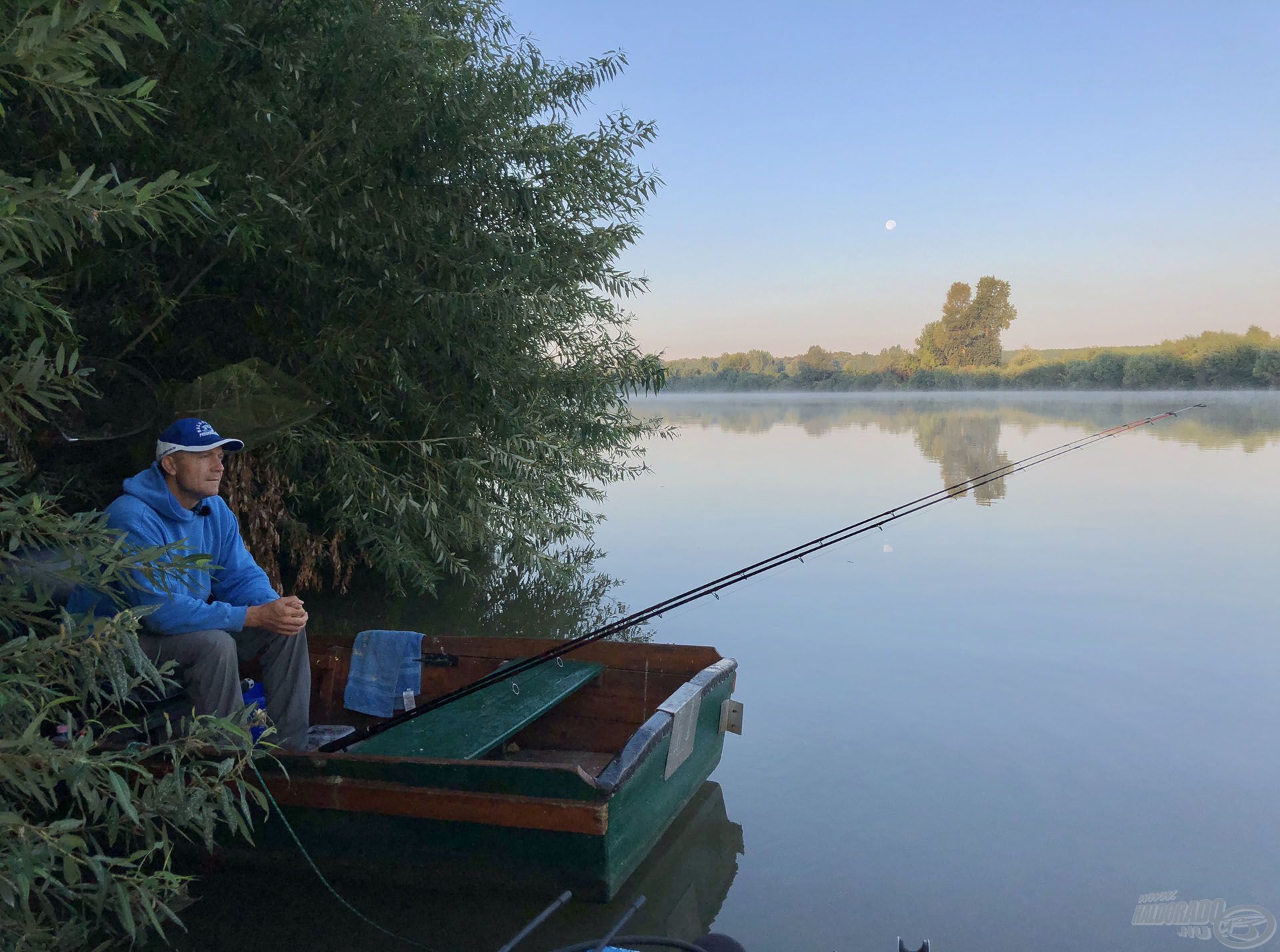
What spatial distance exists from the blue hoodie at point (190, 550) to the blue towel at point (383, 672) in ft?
2.50

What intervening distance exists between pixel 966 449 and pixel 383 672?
24.0 metres

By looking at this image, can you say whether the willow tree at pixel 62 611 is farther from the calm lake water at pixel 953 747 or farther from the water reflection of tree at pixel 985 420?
the water reflection of tree at pixel 985 420

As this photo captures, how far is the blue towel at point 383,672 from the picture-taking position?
5.24m

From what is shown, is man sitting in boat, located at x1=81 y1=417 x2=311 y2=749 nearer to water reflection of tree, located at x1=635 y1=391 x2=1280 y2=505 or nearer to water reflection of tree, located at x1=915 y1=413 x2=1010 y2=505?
water reflection of tree, located at x1=915 y1=413 x2=1010 y2=505

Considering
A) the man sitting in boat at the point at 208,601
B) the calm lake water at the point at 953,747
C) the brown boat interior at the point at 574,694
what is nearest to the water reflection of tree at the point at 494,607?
the calm lake water at the point at 953,747

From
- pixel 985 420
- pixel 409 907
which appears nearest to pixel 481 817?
pixel 409 907

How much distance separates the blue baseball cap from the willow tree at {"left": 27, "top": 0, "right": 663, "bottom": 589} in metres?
2.06

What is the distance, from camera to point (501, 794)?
3.81m

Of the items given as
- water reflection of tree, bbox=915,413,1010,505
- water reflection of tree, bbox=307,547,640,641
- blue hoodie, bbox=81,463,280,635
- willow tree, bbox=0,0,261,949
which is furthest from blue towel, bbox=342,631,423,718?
water reflection of tree, bbox=915,413,1010,505

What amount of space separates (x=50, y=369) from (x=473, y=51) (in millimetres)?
6697

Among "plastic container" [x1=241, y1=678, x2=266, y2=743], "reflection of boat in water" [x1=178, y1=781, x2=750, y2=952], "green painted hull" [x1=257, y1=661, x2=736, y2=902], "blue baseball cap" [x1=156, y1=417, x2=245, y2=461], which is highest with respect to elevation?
"blue baseball cap" [x1=156, y1=417, x2=245, y2=461]

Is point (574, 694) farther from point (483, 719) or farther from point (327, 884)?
point (327, 884)

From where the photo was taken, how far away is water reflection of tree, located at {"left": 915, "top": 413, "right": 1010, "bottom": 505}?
18828 mm
